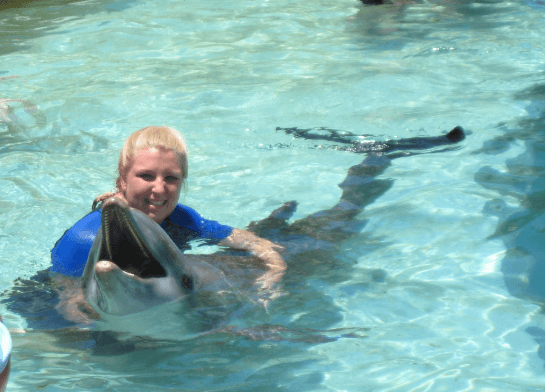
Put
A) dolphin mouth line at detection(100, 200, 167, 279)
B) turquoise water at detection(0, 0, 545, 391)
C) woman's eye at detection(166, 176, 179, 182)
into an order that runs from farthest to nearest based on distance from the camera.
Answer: woman's eye at detection(166, 176, 179, 182)
turquoise water at detection(0, 0, 545, 391)
dolphin mouth line at detection(100, 200, 167, 279)

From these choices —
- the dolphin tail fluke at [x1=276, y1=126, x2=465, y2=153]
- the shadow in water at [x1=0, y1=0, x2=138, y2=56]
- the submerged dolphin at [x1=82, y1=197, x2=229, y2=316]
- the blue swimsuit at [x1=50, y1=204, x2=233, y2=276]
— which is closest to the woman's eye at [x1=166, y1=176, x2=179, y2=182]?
the blue swimsuit at [x1=50, y1=204, x2=233, y2=276]

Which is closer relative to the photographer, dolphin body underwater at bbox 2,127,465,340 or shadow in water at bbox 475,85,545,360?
dolphin body underwater at bbox 2,127,465,340

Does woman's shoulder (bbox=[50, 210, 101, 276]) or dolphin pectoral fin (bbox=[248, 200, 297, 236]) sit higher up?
woman's shoulder (bbox=[50, 210, 101, 276])

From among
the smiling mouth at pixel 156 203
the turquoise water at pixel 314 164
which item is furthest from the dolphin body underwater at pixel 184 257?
the smiling mouth at pixel 156 203

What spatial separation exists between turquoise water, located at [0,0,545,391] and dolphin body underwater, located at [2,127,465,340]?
0.13 meters

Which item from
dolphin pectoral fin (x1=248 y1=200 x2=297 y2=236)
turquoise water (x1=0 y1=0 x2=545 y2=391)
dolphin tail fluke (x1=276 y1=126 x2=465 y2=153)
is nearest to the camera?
turquoise water (x1=0 y1=0 x2=545 y2=391)

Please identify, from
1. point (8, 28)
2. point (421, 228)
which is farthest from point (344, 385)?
point (8, 28)

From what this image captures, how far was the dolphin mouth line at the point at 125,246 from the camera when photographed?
249 cm

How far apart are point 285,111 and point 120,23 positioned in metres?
4.56

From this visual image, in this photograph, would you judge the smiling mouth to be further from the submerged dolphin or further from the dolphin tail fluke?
the dolphin tail fluke

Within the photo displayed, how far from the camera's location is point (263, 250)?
4.11 meters

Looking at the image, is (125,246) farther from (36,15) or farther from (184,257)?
(36,15)

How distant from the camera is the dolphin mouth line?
2.49 metres

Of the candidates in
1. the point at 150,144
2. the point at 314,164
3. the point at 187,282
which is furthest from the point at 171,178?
the point at 314,164
